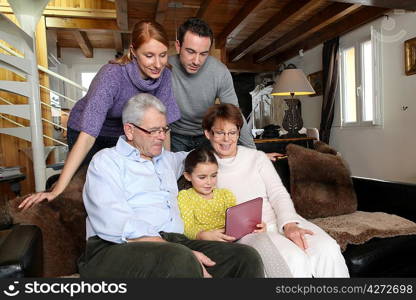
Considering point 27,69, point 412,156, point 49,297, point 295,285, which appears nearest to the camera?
point 49,297

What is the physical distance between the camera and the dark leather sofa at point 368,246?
1.13 meters

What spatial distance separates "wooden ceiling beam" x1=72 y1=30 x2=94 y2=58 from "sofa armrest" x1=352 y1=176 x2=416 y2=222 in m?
5.46

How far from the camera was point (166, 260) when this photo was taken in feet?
3.85

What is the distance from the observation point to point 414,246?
183cm

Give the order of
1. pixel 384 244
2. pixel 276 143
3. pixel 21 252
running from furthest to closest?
pixel 276 143 → pixel 384 244 → pixel 21 252

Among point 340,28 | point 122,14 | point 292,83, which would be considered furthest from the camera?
point 340,28

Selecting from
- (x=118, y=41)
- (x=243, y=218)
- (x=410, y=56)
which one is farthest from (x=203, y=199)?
(x=118, y=41)

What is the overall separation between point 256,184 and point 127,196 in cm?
67

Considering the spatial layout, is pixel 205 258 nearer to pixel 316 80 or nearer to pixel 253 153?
pixel 253 153

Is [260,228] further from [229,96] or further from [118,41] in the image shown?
[118,41]

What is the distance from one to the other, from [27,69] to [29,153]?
3.85 ft

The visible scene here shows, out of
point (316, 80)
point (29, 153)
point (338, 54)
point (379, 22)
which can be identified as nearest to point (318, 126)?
point (316, 80)

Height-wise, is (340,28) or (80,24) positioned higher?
(80,24)

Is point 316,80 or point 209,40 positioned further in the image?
point 316,80
